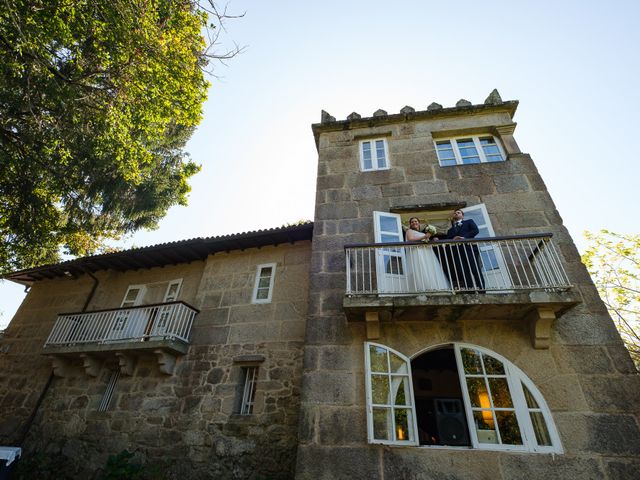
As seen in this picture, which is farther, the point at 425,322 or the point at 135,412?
the point at 135,412

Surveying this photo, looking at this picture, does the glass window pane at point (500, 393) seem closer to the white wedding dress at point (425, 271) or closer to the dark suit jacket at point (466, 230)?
the white wedding dress at point (425, 271)

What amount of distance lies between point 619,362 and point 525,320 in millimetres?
1261

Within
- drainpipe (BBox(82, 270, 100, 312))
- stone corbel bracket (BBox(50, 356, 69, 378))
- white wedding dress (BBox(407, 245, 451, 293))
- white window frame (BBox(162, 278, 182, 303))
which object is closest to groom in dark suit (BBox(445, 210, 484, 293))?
white wedding dress (BBox(407, 245, 451, 293))

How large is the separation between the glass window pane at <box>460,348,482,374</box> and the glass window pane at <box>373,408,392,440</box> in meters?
1.40

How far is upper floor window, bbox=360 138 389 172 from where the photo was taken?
769cm

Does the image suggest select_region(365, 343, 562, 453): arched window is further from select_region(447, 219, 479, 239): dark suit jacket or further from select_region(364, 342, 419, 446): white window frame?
select_region(447, 219, 479, 239): dark suit jacket

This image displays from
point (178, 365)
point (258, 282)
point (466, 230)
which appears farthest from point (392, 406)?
point (178, 365)

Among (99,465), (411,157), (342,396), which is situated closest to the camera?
(342,396)

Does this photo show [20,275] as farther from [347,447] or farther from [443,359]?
[443,359]

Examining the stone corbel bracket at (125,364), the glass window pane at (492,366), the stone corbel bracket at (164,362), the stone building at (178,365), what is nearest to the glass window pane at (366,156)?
the stone building at (178,365)

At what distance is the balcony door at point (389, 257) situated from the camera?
5547 mm

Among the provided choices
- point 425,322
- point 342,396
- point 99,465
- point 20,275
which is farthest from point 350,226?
point 20,275

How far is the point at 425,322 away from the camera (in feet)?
16.8

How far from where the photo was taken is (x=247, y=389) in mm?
7156
